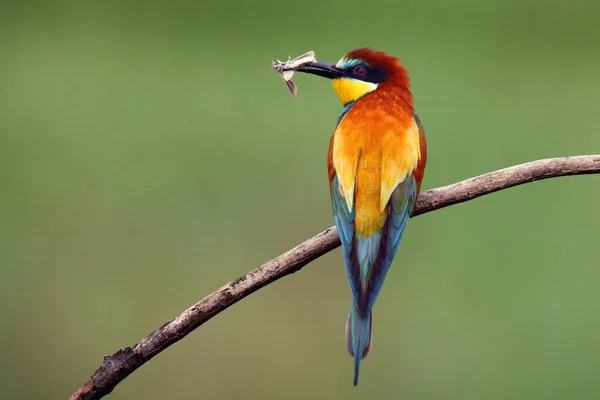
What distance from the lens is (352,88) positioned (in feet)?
6.69

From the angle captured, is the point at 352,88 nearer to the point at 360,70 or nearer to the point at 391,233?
the point at 360,70

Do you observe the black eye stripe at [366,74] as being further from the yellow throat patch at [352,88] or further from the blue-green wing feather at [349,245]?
the blue-green wing feather at [349,245]

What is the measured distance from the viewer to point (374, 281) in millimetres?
1662

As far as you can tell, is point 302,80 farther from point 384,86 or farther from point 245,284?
point 245,284

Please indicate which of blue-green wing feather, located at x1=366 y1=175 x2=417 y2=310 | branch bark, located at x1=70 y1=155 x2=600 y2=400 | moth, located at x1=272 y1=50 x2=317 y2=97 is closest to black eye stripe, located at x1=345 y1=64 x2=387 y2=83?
moth, located at x1=272 y1=50 x2=317 y2=97

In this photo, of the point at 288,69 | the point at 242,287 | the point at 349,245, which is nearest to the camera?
the point at 242,287

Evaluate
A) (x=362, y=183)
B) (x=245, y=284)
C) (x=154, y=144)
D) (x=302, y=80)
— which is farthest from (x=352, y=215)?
(x=154, y=144)

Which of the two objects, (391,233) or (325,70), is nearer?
(391,233)

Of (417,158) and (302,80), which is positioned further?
(302,80)

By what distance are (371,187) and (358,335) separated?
348mm

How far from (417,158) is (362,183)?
183 mm

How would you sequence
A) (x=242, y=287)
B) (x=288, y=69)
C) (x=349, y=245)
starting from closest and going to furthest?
(x=242, y=287) < (x=349, y=245) < (x=288, y=69)

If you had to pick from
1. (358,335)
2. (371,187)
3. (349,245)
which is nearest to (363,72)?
(371,187)

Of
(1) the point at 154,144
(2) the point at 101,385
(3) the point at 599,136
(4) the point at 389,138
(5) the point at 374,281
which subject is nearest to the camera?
(2) the point at 101,385
